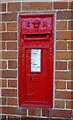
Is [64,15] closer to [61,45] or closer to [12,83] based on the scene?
[61,45]

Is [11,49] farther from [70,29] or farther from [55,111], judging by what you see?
[55,111]

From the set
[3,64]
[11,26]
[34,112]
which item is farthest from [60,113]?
[11,26]

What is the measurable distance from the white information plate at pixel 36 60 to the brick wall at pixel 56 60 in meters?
0.24

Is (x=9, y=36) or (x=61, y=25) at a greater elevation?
(x=61, y=25)

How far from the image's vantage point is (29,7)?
2965mm

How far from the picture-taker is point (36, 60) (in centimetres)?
295

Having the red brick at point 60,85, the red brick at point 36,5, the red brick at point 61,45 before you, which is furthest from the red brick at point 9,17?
the red brick at point 60,85

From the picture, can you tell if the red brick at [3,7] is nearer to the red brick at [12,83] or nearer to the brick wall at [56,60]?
the brick wall at [56,60]

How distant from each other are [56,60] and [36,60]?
0.28m

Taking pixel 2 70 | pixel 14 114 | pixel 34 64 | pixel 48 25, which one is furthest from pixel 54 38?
pixel 14 114

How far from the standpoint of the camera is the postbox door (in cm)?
294

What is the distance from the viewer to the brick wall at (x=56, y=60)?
2904mm

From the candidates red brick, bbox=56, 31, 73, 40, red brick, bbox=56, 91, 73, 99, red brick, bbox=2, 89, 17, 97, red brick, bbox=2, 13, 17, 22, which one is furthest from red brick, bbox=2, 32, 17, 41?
→ red brick, bbox=56, 91, 73, 99

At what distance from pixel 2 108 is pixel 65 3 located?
1782 millimetres
